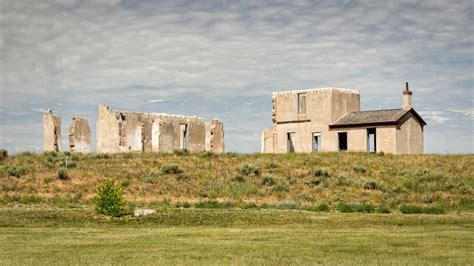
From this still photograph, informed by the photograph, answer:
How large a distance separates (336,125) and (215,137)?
1178 centimetres

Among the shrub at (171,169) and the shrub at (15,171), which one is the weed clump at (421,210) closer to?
the shrub at (171,169)

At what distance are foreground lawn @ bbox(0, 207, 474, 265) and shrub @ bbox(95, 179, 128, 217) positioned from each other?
0.43 metres

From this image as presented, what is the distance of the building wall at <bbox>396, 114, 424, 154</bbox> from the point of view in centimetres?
4441

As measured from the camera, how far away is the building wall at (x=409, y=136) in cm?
4441

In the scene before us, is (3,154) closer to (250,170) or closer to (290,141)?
(250,170)

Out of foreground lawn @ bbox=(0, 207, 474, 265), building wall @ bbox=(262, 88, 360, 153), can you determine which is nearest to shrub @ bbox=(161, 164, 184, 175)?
foreground lawn @ bbox=(0, 207, 474, 265)

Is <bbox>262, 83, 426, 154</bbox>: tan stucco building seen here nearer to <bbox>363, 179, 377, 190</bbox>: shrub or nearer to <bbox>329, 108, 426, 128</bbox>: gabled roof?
<bbox>329, 108, 426, 128</bbox>: gabled roof

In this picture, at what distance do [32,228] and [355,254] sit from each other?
10404 millimetres

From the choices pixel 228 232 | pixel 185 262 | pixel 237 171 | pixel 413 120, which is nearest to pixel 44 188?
pixel 237 171

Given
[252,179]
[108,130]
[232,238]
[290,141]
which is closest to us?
[232,238]

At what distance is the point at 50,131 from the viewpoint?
47.9 metres

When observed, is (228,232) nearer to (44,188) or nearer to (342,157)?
(44,188)

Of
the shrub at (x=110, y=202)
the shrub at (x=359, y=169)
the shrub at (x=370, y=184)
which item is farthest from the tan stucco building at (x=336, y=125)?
the shrub at (x=110, y=202)

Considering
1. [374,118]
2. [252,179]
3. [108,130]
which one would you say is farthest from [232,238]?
[108,130]
